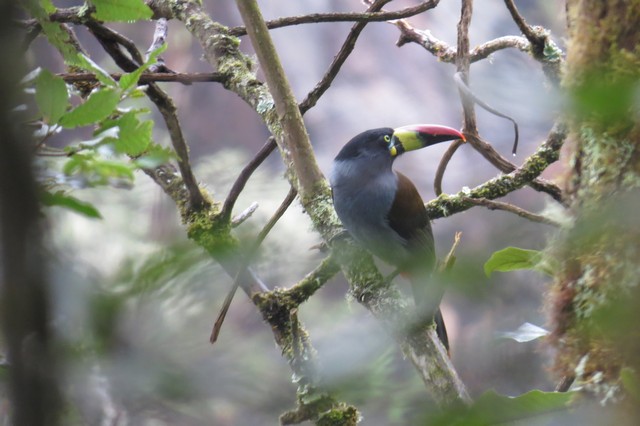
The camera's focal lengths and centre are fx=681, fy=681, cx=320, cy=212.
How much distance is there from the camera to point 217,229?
1824mm

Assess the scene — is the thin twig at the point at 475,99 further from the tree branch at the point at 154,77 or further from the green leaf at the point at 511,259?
the tree branch at the point at 154,77

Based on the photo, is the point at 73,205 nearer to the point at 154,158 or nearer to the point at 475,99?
the point at 154,158

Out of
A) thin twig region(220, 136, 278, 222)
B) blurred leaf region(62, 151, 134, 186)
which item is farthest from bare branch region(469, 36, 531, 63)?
blurred leaf region(62, 151, 134, 186)

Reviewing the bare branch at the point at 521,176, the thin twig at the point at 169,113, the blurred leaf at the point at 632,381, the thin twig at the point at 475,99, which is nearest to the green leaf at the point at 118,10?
the thin twig at the point at 169,113

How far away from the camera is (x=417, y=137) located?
100 inches

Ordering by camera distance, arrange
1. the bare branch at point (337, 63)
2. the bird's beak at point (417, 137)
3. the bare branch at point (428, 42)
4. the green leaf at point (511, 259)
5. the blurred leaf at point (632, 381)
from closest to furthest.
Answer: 1. the blurred leaf at point (632, 381)
2. the green leaf at point (511, 259)
3. the bare branch at point (337, 63)
4. the bare branch at point (428, 42)
5. the bird's beak at point (417, 137)

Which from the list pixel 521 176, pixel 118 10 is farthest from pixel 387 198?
pixel 118 10

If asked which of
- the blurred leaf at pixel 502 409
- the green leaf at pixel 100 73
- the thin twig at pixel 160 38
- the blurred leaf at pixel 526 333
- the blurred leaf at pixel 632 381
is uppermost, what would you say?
the thin twig at pixel 160 38

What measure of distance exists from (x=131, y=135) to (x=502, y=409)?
55cm

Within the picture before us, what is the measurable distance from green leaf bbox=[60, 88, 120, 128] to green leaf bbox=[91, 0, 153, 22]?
30cm

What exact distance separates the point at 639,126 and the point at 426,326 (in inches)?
23.6

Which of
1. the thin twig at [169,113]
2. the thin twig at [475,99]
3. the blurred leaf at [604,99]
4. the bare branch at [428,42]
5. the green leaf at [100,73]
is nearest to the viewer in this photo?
the blurred leaf at [604,99]

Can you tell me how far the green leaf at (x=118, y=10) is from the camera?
109 cm

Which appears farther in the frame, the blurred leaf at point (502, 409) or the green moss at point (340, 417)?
the green moss at point (340, 417)
